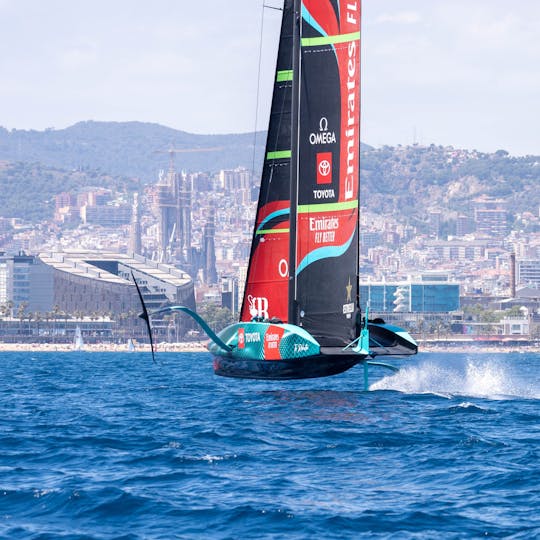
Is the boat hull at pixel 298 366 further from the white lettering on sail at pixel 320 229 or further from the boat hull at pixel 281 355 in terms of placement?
the white lettering on sail at pixel 320 229

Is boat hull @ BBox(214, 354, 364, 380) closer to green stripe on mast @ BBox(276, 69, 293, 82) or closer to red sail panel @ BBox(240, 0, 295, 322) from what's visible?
red sail panel @ BBox(240, 0, 295, 322)

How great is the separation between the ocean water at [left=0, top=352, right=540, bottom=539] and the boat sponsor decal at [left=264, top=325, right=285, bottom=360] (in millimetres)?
1134

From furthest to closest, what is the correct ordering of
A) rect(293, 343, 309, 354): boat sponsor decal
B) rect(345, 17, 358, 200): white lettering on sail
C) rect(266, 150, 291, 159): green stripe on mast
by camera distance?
rect(266, 150, 291, 159): green stripe on mast, rect(345, 17, 358, 200): white lettering on sail, rect(293, 343, 309, 354): boat sponsor decal

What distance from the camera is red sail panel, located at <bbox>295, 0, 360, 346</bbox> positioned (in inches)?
1313

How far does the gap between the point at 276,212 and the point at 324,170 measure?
6.96 ft

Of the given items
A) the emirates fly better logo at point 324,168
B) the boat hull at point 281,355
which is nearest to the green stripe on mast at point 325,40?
the emirates fly better logo at point 324,168

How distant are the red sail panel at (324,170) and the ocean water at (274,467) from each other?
8.18 feet

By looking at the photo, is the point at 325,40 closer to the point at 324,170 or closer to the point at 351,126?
the point at 351,126

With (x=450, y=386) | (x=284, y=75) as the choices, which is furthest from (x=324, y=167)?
(x=450, y=386)

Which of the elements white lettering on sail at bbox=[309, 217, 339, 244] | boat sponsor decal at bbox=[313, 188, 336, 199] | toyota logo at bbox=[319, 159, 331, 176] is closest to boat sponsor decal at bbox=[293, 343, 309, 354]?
white lettering on sail at bbox=[309, 217, 339, 244]

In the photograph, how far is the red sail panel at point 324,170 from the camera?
109 feet

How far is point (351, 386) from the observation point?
41.5m

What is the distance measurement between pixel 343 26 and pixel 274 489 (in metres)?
17.5

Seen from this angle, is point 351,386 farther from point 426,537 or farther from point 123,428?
point 426,537
